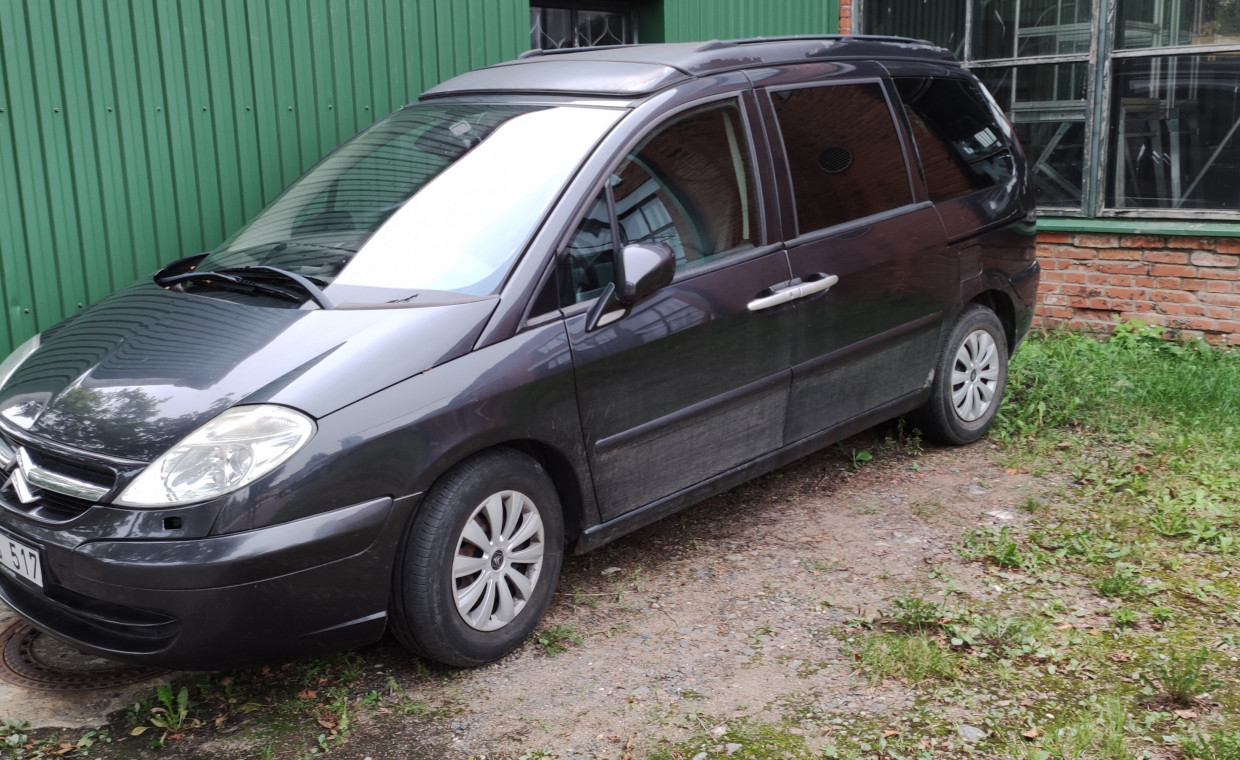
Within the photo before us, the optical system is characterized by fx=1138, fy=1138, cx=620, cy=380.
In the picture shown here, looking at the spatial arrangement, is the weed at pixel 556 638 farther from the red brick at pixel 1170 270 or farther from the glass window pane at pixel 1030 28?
the glass window pane at pixel 1030 28

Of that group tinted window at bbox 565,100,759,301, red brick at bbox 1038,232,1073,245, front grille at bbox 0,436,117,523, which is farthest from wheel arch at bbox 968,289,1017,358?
front grille at bbox 0,436,117,523

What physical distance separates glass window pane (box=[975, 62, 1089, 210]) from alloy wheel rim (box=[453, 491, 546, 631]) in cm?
572

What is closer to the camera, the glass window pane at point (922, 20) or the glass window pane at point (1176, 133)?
the glass window pane at point (1176, 133)

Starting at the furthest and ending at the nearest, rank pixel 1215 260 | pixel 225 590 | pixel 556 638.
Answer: pixel 1215 260, pixel 556 638, pixel 225 590

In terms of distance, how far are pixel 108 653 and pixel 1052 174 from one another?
699 cm

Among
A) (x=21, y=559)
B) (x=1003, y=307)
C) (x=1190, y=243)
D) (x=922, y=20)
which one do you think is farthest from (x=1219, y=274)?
(x=21, y=559)

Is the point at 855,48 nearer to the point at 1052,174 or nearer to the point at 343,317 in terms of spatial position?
the point at 343,317

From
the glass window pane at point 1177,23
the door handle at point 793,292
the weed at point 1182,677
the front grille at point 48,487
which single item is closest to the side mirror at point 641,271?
the door handle at point 793,292

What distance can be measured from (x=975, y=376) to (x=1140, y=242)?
8.77 ft

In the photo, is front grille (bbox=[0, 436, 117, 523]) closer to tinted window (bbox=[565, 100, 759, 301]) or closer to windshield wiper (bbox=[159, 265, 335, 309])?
windshield wiper (bbox=[159, 265, 335, 309])

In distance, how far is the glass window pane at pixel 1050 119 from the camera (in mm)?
7906

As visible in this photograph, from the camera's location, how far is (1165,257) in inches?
296

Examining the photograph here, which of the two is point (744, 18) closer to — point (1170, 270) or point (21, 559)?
point (1170, 270)

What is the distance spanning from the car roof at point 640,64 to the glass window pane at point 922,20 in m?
3.54
